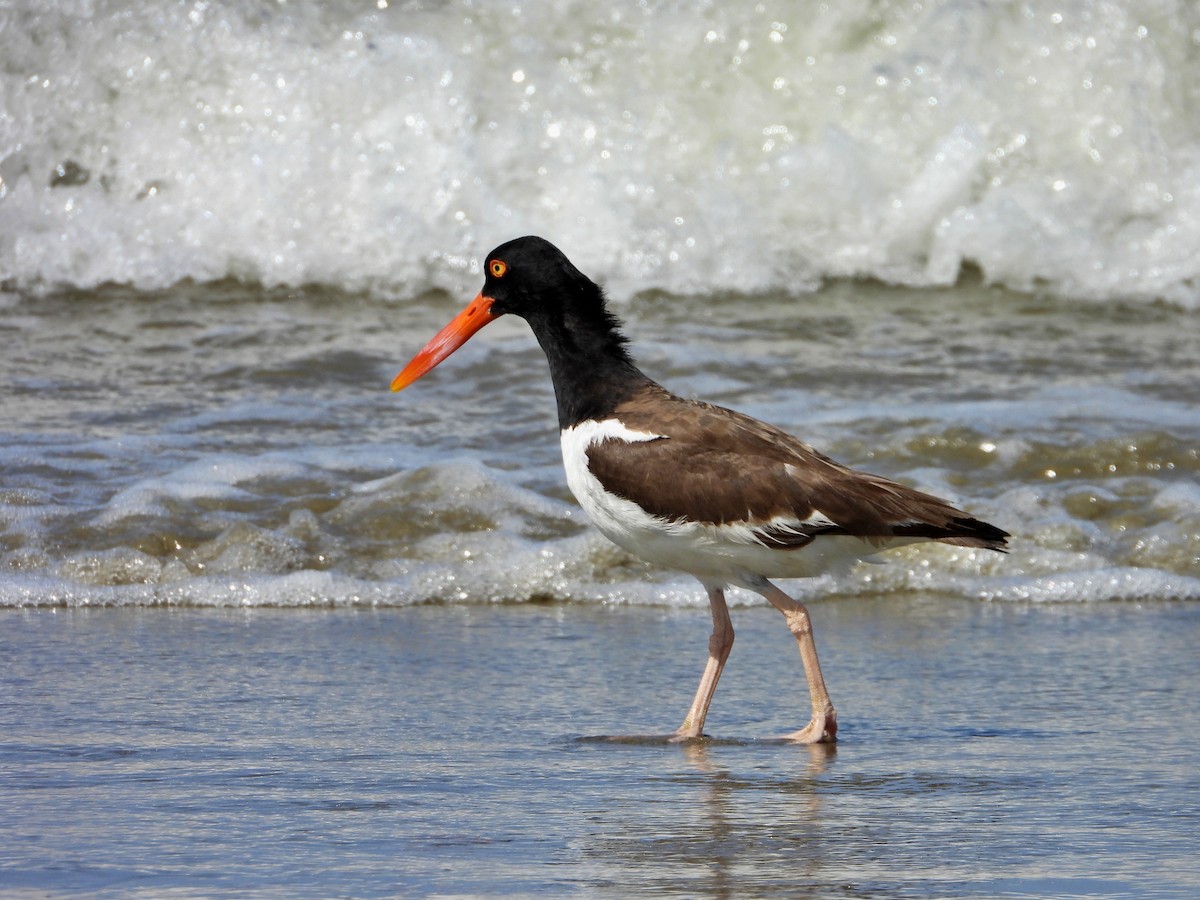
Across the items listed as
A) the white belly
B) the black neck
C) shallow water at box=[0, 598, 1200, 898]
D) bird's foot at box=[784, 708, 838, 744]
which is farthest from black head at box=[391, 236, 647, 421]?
bird's foot at box=[784, 708, 838, 744]

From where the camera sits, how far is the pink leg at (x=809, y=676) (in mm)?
4613

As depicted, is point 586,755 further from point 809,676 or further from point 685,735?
point 809,676

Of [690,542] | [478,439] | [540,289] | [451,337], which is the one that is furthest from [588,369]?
[478,439]

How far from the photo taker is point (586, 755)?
441 cm

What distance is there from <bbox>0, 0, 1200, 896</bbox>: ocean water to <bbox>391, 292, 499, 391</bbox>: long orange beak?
0.87m

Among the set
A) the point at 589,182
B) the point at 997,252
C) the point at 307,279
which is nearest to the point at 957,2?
the point at 997,252

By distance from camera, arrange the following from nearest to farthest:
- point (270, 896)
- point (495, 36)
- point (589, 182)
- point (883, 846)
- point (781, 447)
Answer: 1. point (270, 896)
2. point (883, 846)
3. point (781, 447)
4. point (589, 182)
5. point (495, 36)

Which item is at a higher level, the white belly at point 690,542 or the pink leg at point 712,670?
the white belly at point 690,542

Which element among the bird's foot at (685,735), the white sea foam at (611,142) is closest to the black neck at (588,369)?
the bird's foot at (685,735)

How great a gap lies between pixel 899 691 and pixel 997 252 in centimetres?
756

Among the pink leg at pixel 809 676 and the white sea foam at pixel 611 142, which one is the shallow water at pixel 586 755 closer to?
the pink leg at pixel 809 676

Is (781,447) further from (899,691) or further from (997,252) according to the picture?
(997,252)

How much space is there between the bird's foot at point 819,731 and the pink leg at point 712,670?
0.25 metres

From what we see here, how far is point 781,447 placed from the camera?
495 cm
